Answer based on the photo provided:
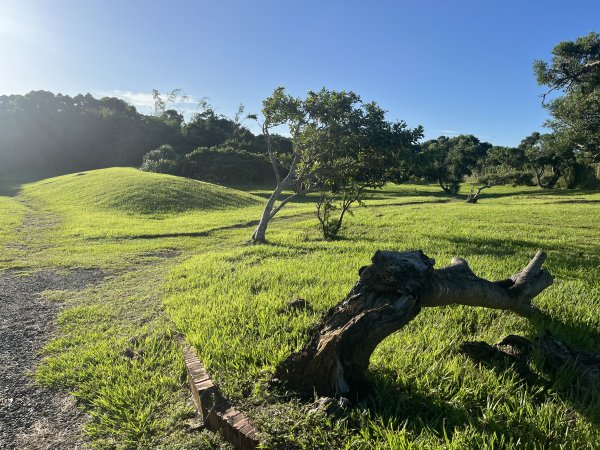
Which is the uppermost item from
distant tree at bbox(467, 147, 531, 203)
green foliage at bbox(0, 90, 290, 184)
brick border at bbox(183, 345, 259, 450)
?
green foliage at bbox(0, 90, 290, 184)

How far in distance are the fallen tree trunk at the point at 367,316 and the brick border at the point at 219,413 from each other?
683 millimetres

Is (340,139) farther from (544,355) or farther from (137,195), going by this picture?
(137,195)

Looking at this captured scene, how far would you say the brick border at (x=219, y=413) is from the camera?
3.34 meters

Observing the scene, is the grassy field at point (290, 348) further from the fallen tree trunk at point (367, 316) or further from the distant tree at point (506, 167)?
the distant tree at point (506, 167)

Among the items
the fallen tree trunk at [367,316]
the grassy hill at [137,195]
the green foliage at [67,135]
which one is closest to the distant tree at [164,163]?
the grassy hill at [137,195]

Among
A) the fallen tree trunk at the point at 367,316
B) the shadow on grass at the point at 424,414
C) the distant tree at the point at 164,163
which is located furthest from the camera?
the distant tree at the point at 164,163

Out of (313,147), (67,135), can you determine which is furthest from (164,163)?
(313,147)

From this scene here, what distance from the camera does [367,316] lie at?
358cm

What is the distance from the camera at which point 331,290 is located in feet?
23.8

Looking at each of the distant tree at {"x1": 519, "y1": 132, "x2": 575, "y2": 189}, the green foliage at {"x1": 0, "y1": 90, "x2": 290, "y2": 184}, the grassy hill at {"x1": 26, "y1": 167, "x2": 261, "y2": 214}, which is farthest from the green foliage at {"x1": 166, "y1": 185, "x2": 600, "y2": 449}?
the green foliage at {"x1": 0, "y1": 90, "x2": 290, "y2": 184}

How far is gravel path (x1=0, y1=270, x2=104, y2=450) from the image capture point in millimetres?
3875

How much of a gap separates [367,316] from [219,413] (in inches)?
66.6

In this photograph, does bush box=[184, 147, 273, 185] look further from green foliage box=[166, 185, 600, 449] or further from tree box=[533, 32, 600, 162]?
green foliage box=[166, 185, 600, 449]

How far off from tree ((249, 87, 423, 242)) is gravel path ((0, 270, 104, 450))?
367 inches
